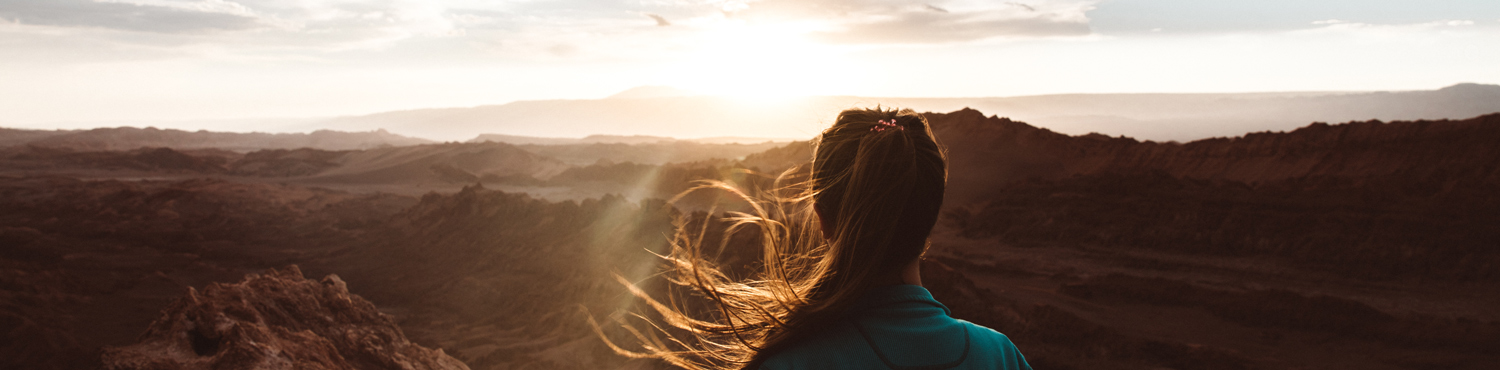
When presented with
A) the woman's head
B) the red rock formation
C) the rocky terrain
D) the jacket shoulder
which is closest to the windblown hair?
the woman's head

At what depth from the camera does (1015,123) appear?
29.3 meters

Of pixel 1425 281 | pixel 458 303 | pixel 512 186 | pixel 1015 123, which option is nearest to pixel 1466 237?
pixel 1425 281

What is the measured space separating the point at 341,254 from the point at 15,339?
1039 cm

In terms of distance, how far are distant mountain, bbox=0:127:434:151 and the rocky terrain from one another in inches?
2475

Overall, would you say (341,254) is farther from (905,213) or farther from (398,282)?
(905,213)

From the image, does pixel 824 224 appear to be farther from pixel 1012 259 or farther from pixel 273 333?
pixel 1012 259

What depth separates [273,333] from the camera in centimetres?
584

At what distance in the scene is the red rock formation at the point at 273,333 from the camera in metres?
5.03

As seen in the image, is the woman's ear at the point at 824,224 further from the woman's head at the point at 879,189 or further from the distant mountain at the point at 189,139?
the distant mountain at the point at 189,139

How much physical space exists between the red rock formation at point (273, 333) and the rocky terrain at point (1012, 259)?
0.13 ft

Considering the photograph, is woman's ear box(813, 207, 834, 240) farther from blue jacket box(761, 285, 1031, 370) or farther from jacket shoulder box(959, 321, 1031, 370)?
jacket shoulder box(959, 321, 1031, 370)

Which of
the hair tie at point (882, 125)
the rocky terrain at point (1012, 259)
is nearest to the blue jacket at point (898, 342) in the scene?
the hair tie at point (882, 125)

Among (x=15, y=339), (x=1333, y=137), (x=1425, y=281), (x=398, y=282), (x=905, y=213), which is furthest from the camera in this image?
(x=1333, y=137)

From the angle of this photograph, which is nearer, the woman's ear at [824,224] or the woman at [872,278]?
the woman at [872,278]
